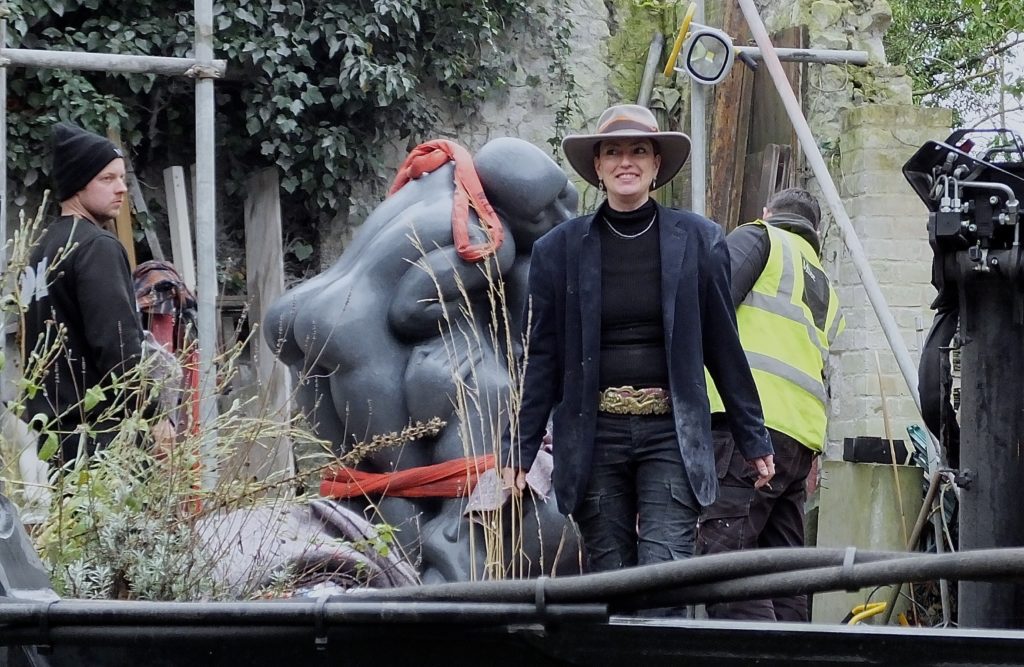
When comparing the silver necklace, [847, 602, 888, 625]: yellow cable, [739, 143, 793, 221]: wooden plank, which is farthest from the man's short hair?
[739, 143, 793, 221]: wooden plank

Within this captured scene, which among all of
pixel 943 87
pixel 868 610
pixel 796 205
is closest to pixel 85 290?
pixel 796 205

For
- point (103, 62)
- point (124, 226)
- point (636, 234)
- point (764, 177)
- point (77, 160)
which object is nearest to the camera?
point (636, 234)

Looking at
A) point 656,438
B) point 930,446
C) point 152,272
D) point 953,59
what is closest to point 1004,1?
point 953,59

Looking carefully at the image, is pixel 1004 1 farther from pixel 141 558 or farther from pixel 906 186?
pixel 141 558

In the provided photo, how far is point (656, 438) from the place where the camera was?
12.0 ft

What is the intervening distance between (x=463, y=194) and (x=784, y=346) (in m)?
1.18

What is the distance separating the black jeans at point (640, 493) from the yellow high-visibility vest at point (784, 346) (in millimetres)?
1166

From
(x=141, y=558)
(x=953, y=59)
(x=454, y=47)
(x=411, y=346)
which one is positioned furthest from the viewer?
(x=953, y=59)

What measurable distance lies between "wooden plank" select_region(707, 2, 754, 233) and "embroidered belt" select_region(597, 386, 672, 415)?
209 inches

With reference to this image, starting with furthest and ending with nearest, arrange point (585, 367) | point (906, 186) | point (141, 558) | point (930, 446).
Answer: point (906, 186), point (930, 446), point (585, 367), point (141, 558)

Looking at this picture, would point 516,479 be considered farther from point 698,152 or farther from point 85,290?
point 698,152

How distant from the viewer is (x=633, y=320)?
370 centimetres

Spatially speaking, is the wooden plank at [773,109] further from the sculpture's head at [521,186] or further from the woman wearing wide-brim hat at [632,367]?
the woman wearing wide-brim hat at [632,367]

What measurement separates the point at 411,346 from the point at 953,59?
1138cm
